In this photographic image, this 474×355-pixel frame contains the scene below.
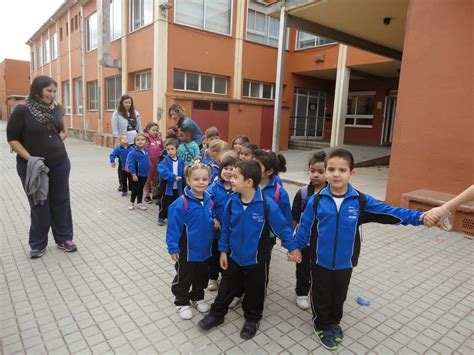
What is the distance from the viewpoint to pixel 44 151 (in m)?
3.86

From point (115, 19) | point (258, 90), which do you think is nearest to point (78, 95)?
point (115, 19)

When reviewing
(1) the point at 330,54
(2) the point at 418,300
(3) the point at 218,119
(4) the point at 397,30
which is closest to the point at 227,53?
(3) the point at 218,119

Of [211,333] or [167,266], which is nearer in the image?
[211,333]

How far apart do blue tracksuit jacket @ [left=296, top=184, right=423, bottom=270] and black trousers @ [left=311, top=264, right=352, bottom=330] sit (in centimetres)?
6

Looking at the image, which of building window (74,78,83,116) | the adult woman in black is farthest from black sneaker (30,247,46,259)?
building window (74,78,83,116)

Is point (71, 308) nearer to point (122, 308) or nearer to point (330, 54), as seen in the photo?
point (122, 308)

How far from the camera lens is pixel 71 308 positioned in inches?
118

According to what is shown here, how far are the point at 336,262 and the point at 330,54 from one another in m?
14.2

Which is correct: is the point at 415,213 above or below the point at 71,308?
above

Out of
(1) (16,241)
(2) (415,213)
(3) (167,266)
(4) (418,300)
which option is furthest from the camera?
(1) (16,241)

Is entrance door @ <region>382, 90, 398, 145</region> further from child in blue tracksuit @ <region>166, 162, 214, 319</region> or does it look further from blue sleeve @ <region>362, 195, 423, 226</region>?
child in blue tracksuit @ <region>166, 162, 214, 319</region>

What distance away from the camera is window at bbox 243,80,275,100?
1595 centimetres

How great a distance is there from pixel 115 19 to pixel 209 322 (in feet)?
54.8

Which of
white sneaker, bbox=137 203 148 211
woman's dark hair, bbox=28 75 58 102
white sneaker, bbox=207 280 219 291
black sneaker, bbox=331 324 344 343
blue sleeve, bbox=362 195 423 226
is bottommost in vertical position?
white sneaker, bbox=137 203 148 211
